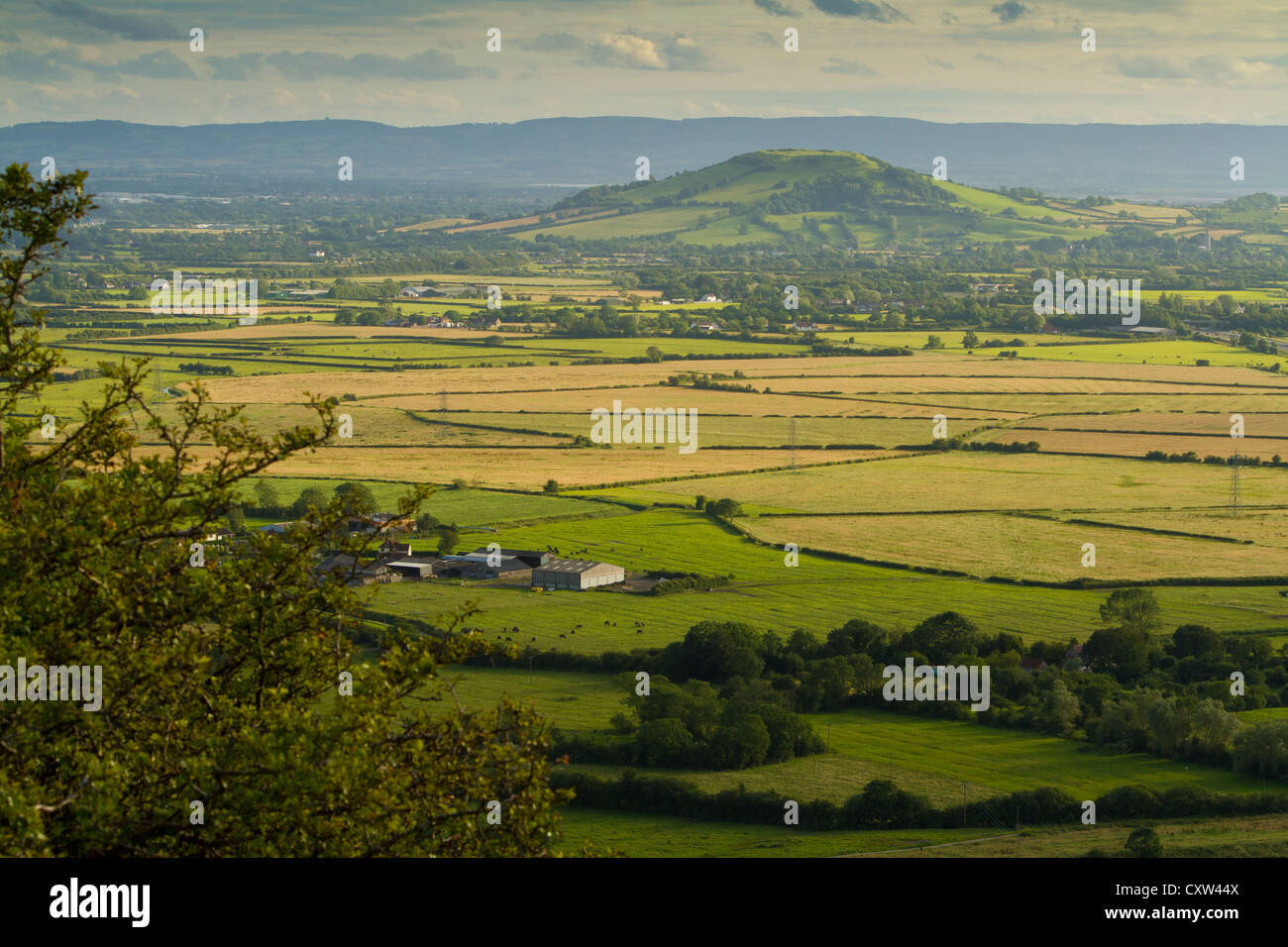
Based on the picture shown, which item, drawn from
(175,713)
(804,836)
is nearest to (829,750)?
(804,836)

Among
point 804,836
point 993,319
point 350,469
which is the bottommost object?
point 804,836

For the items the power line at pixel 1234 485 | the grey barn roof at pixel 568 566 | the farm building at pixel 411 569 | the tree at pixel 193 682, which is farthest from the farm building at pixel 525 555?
the tree at pixel 193 682

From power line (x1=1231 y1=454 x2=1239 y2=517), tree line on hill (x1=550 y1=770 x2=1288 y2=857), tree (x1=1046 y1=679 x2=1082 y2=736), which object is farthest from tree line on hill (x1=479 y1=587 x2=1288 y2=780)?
power line (x1=1231 y1=454 x2=1239 y2=517)

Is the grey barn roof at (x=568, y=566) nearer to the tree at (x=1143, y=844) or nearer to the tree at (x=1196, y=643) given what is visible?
the tree at (x=1196, y=643)

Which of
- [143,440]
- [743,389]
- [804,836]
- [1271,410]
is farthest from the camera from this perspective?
[743,389]

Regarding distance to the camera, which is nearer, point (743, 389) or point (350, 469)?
point (350, 469)

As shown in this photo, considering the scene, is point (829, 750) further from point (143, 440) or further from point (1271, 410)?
point (1271, 410)
